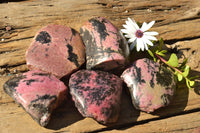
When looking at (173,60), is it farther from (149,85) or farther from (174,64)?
(149,85)

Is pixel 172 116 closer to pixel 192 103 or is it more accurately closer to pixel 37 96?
pixel 192 103

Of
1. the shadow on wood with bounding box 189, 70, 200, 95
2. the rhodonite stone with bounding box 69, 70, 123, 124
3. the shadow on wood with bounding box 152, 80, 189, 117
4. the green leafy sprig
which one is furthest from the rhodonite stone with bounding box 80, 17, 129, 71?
the shadow on wood with bounding box 189, 70, 200, 95

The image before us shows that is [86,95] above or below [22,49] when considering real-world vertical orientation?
below

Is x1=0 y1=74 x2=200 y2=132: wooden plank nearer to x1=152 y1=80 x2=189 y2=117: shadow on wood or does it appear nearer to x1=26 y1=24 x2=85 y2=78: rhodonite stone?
x1=152 y1=80 x2=189 y2=117: shadow on wood

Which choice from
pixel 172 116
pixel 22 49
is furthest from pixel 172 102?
pixel 22 49

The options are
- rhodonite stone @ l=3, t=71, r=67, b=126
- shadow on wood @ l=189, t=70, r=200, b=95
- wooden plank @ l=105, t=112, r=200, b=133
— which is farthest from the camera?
shadow on wood @ l=189, t=70, r=200, b=95

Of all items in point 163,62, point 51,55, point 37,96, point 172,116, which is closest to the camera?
point 37,96

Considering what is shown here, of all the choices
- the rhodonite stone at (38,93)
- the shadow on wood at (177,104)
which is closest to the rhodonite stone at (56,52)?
the rhodonite stone at (38,93)
